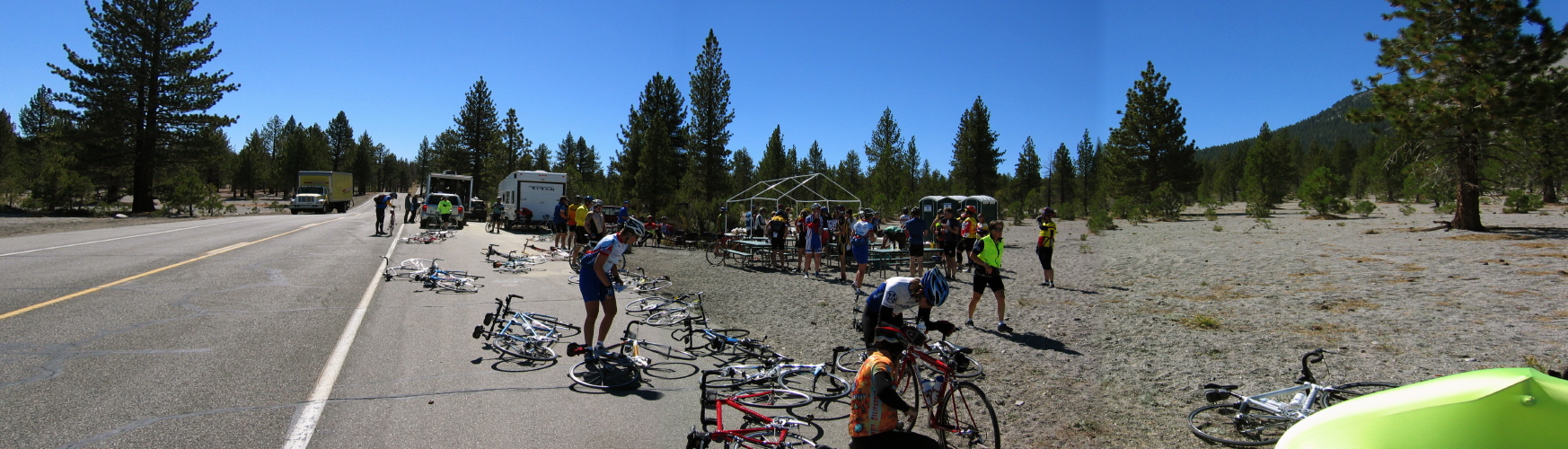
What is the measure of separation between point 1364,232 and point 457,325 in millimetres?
30028

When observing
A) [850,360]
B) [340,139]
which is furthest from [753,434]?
[340,139]

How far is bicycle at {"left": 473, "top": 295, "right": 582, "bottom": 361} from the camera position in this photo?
694 centimetres

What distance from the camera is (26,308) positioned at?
7.99 metres

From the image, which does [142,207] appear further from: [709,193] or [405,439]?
[405,439]

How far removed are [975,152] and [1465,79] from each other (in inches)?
1674

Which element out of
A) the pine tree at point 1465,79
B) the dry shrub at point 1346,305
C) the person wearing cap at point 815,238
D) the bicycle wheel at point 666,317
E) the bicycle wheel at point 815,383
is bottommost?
the bicycle wheel at point 815,383

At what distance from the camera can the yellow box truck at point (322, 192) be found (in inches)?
1841

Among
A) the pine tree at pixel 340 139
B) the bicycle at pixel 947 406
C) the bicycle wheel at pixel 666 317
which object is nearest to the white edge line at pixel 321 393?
the bicycle wheel at pixel 666 317

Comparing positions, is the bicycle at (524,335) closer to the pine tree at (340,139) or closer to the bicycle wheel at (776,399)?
the bicycle wheel at (776,399)

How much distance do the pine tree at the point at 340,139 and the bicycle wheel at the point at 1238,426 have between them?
4878 inches

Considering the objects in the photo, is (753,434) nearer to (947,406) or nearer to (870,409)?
(870,409)

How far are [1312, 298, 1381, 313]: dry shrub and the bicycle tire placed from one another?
31.5 feet

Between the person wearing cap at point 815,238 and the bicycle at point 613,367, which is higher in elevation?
the person wearing cap at point 815,238

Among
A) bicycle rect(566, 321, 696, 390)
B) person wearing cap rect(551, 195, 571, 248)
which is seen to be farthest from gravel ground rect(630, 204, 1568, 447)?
person wearing cap rect(551, 195, 571, 248)
